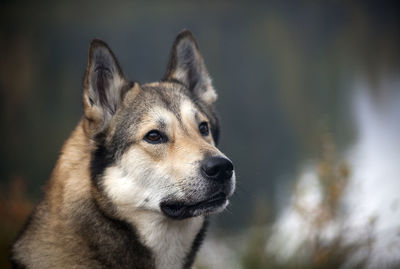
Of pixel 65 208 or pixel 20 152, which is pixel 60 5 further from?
pixel 65 208

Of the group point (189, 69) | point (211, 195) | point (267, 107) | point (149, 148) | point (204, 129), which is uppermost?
point (267, 107)

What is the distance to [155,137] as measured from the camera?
323cm

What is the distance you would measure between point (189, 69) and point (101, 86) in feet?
3.08

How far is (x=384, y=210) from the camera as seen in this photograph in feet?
18.8

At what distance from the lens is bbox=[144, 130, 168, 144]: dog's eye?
Result: 3.21 metres

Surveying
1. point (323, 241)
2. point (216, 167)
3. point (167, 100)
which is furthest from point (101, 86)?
point (323, 241)

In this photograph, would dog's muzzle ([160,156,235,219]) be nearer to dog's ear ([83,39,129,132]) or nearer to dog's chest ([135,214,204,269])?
dog's chest ([135,214,204,269])

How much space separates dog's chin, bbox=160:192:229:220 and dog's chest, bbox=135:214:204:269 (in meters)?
0.13

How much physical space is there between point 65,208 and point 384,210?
14.0 feet

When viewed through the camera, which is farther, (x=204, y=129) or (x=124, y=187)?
(x=204, y=129)

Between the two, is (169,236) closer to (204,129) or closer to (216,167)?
(216,167)

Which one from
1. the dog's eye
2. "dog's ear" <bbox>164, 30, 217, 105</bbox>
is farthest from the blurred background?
"dog's ear" <bbox>164, 30, 217, 105</bbox>

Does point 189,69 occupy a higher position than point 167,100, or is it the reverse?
point 189,69

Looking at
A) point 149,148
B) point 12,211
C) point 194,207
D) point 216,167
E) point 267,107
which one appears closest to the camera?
point 216,167
